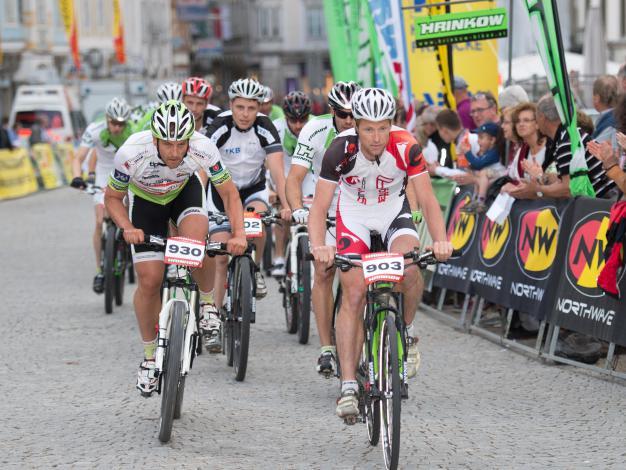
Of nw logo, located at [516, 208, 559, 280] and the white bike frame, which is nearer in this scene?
the white bike frame

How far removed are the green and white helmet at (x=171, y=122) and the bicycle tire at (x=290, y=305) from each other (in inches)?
144

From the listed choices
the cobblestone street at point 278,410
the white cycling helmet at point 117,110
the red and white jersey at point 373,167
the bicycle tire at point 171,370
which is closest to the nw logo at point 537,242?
the cobblestone street at point 278,410

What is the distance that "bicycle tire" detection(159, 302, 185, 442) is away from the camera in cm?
704

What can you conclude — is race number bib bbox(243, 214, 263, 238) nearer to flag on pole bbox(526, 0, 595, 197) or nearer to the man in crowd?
flag on pole bbox(526, 0, 595, 197)

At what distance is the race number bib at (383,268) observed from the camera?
6574mm

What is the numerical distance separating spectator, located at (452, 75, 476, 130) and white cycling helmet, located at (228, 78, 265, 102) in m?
5.40

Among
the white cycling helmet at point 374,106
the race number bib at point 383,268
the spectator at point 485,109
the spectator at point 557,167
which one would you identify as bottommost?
the race number bib at point 383,268

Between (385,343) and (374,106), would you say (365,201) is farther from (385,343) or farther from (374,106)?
(385,343)

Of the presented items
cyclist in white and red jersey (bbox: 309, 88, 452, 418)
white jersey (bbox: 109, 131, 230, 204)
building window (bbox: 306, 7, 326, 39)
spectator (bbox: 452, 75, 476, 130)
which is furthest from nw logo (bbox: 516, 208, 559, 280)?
building window (bbox: 306, 7, 326, 39)

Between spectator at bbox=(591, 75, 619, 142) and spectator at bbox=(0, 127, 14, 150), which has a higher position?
spectator at bbox=(591, 75, 619, 142)

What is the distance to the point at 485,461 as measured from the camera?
22.1ft

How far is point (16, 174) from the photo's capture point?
3338 centimetres

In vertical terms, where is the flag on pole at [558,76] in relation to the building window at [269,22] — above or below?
below

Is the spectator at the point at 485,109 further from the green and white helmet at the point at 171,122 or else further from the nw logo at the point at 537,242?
the green and white helmet at the point at 171,122
